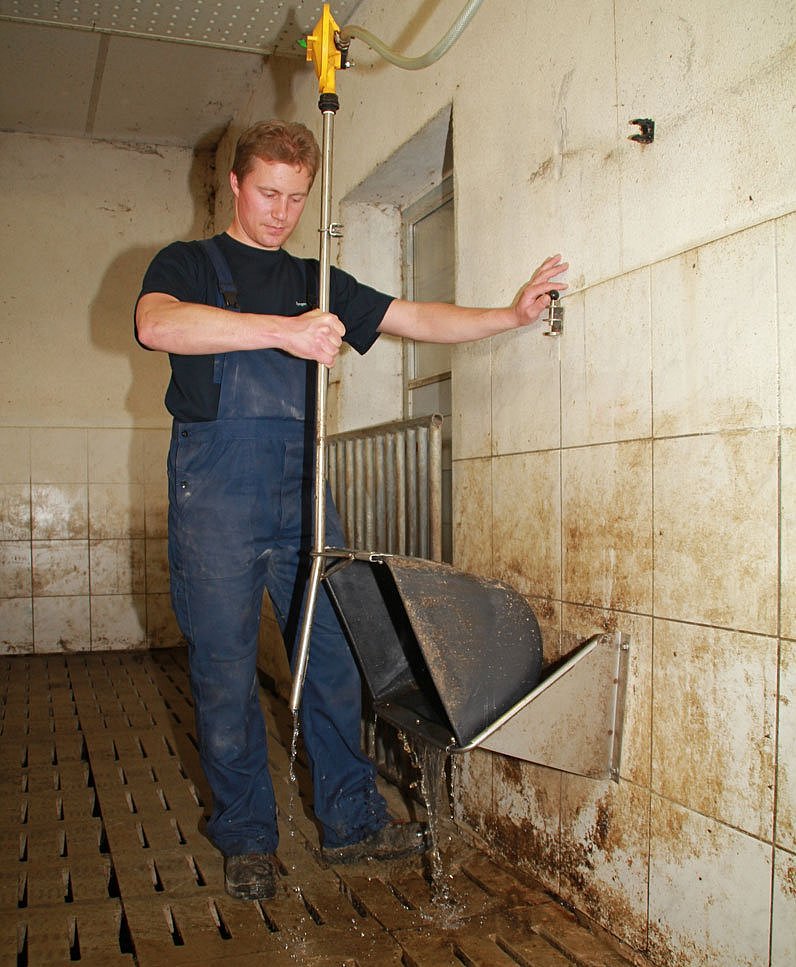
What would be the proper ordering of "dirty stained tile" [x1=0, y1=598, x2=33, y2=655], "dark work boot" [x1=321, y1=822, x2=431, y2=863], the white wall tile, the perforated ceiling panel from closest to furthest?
"dark work boot" [x1=321, y1=822, x2=431, y2=863], the perforated ceiling panel, "dirty stained tile" [x1=0, y1=598, x2=33, y2=655], the white wall tile

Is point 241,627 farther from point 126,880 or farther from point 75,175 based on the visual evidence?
point 75,175

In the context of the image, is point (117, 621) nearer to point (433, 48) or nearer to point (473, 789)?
point (473, 789)

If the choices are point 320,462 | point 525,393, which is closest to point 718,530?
point 525,393

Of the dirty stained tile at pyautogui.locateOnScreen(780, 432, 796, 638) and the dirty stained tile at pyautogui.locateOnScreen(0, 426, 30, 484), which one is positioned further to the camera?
the dirty stained tile at pyautogui.locateOnScreen(0, 426, 30, 484)

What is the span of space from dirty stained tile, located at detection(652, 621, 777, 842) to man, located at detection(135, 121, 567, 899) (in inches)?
27.3

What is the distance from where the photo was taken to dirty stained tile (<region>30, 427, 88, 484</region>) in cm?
436

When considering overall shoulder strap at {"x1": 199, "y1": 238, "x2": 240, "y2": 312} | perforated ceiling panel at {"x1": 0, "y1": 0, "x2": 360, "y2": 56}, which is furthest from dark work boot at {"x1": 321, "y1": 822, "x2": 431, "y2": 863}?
perforated ceiling panel at {"x1": 0, "y1": 0, "x2": 360, "y2": 56}

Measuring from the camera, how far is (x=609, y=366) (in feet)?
4.88

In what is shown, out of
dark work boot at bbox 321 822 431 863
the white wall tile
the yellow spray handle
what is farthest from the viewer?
the white wall tile

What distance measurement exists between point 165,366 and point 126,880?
3.15 m

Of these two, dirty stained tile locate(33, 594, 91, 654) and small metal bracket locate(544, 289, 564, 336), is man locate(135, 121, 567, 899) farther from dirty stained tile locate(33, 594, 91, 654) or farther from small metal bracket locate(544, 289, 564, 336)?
dirty stained tile locate(33, 594, 91, 654)

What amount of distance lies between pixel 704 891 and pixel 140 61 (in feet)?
11.8

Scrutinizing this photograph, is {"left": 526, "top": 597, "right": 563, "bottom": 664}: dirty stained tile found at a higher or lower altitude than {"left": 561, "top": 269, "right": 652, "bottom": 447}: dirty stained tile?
lower

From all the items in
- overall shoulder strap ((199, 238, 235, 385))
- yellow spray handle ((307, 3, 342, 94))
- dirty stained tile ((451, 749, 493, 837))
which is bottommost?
dirty stained tile ((451, 749, 493, 837))
